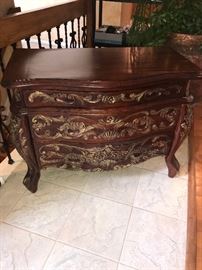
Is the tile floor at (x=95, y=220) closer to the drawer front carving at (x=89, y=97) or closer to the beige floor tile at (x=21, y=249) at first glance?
the beige floor tile at (x=21, y=249)

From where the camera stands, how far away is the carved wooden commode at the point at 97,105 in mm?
957

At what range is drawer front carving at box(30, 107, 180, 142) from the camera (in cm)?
104

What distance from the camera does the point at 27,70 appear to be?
3.28 ft

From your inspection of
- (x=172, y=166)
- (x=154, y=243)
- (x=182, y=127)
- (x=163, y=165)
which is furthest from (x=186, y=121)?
(x=154, y=243)

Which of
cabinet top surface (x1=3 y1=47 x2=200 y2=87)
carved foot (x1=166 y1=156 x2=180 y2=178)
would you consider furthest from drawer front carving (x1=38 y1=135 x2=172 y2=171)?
cabinet top surface (x1=3 y1=47 x2=200 y2=87)

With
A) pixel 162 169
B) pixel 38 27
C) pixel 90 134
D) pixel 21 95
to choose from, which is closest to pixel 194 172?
pixel 162 169

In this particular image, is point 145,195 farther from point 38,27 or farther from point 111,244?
point 38,27

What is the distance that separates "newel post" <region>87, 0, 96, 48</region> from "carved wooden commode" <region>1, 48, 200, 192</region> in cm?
88

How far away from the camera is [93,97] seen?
981 mm

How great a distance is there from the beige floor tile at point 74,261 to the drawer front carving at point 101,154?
1.29 ft

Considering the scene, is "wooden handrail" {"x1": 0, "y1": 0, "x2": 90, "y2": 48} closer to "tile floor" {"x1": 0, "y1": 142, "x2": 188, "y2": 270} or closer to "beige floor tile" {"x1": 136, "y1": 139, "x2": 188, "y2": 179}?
"tile floor" {"x1": 0, "y1": 142, "x2": 188, "y2": 270}

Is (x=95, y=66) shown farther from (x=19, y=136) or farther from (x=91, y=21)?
(x=91, y=21)

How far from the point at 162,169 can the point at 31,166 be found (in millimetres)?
797

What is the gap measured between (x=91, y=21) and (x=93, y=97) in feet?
4.18
